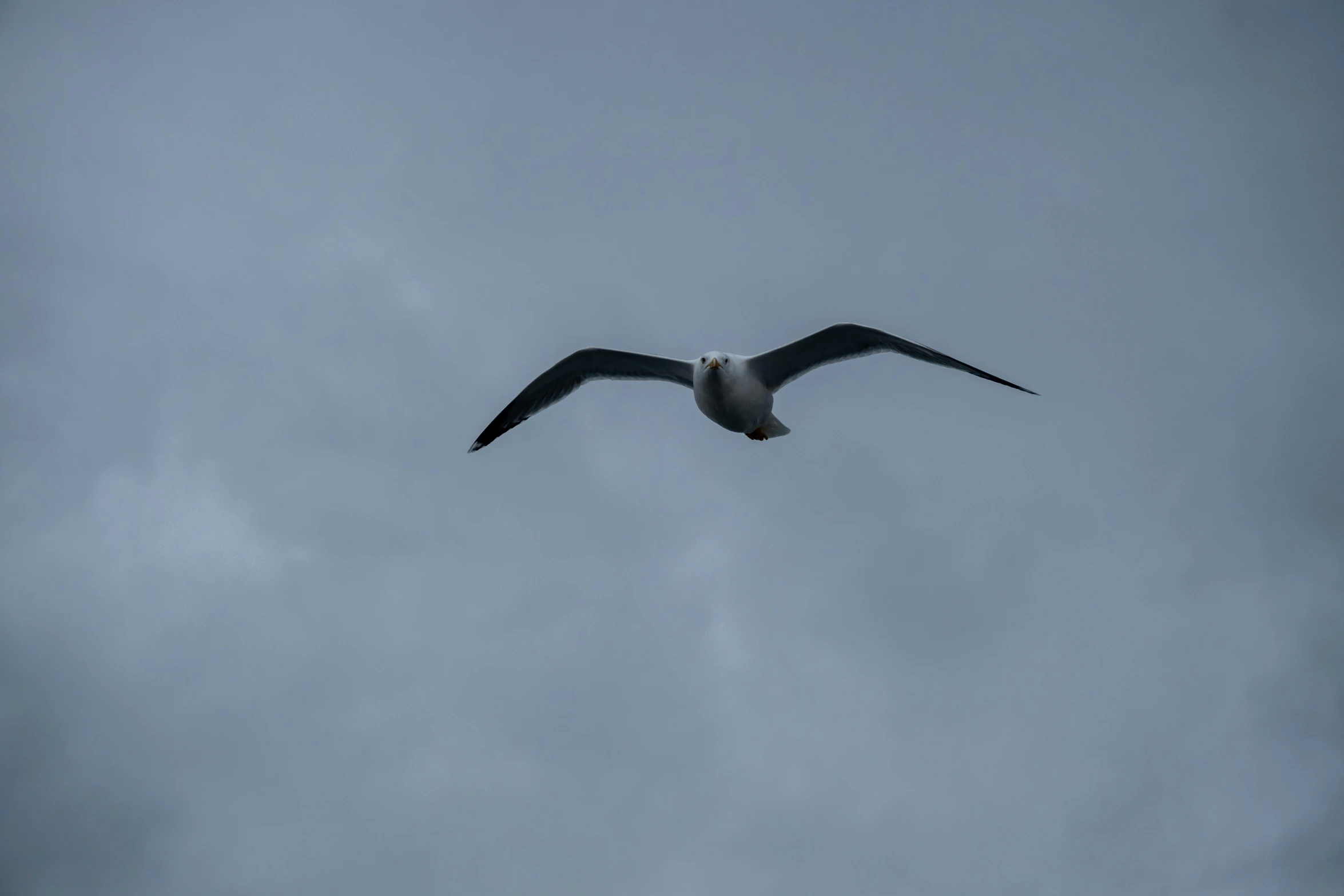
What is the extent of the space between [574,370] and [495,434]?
2.05 meters

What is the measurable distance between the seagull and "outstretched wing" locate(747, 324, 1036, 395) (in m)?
0.01

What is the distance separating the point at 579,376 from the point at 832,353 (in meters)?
4.95

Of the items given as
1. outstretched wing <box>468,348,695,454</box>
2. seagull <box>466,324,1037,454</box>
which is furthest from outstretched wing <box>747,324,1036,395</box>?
outstretched wing <box>468,348,695,454</box>

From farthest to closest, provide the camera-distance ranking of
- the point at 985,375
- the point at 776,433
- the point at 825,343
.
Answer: the point at 776,433 → the point at 825,343 → the point at 985,375

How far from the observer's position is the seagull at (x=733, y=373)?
737 inches

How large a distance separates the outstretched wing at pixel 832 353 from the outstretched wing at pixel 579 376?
155cm

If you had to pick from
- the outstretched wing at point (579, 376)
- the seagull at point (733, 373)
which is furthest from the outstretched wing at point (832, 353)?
the outstretched wing at point (579, 376)

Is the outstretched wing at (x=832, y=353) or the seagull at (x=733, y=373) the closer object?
the outstretched wing at (x=832, y=353)

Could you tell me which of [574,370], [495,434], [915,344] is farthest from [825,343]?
[495,434]

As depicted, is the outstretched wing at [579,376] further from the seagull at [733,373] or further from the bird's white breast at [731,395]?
the bird's white breast at [731,395]

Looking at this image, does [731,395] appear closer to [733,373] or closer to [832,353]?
[733,373]

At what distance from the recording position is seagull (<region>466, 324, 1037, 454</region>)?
1872 cm

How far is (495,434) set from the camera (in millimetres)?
21516

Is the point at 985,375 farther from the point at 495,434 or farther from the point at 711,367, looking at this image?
the point at 495,434
